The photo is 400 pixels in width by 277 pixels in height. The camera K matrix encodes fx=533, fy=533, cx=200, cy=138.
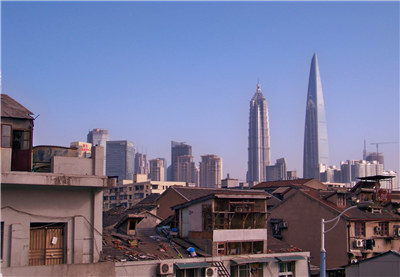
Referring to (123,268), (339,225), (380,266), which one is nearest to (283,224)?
(339,225)

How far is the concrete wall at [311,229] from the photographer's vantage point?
160 ft

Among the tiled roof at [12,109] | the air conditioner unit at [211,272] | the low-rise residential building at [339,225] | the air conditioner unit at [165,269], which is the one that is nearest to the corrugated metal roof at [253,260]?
the air conditioner unit at [211,272]

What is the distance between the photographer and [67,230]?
26078 mm

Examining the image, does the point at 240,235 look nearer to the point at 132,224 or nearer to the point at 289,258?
the point at 289,258

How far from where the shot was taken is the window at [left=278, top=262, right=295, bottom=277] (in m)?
35.8

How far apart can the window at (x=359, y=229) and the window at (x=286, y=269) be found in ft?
48.5

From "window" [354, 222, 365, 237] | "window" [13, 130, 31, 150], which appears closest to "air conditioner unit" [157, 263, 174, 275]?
"window" [13, 130, 31, 150]

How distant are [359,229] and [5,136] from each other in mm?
35424

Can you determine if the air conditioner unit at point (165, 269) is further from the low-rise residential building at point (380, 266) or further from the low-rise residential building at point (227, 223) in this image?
the low-rise residential building at point (380, 266)

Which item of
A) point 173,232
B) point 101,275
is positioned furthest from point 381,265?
point 101,275

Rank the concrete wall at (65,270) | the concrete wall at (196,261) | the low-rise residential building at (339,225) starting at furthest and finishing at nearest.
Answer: the low-rise residential building at (339,225)
the concrete wall at (196,261)
the concrete wall at (65,270)

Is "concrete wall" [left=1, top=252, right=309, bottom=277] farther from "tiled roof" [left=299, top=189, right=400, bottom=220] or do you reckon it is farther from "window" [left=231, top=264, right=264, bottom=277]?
"tiled roof" [left=299, top=189, right=400, bottom=220]

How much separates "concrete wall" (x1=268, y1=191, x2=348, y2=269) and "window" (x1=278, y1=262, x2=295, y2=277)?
533 inches

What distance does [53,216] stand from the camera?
84.4 ft
